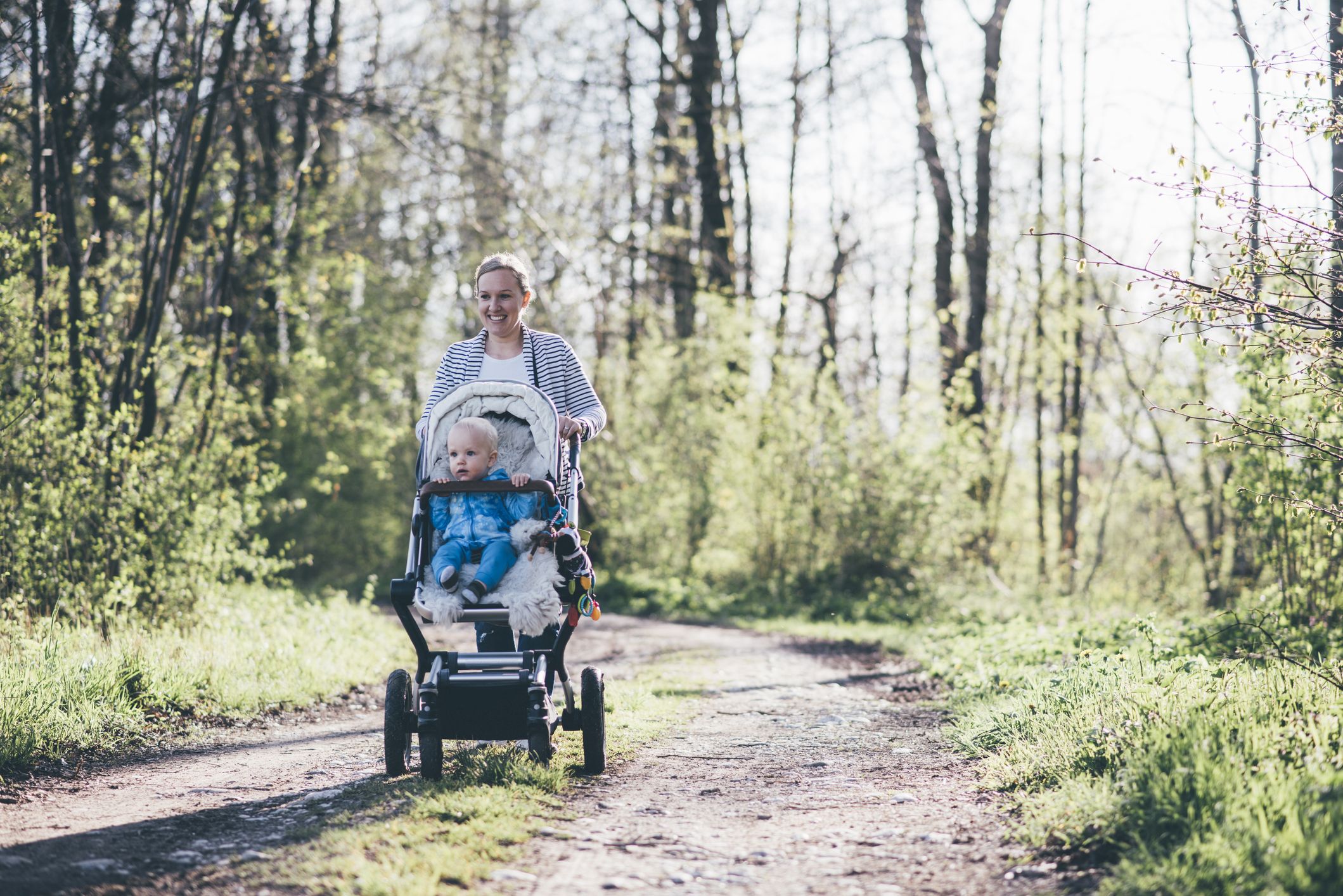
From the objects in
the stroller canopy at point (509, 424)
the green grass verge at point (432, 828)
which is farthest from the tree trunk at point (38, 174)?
the green grass verge at point (432, 828)

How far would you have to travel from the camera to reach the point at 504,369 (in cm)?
566

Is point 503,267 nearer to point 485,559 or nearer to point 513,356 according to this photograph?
point 513,356

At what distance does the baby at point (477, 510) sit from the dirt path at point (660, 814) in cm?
112

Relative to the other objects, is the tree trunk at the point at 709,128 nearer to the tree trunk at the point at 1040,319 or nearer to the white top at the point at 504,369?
the tree trunk at the point at 1040,319

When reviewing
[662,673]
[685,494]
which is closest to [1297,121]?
[662,673]

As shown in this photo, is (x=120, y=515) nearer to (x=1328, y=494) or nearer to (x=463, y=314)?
(x=1328, y=494)

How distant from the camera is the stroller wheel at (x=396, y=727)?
5.01 metres

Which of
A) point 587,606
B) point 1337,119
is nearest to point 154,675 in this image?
point 587,606

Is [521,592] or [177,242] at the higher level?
[177,242]

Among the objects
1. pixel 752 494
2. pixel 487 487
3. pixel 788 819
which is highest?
pixel 752 494

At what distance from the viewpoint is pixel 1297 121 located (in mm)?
4898

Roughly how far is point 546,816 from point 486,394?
6.55ft

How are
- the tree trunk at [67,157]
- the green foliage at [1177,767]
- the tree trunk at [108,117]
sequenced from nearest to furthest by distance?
1. the green foliage at [1177,767]
2. the tree trunk at [67,157]
3. the tree trunk at [108,117]

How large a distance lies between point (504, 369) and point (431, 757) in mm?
1985
